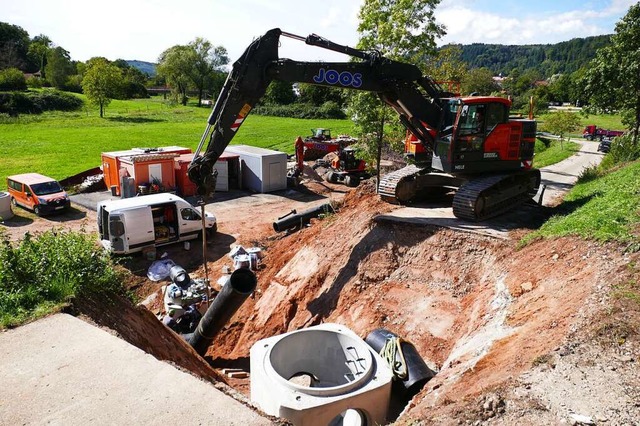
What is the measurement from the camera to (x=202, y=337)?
10102mm

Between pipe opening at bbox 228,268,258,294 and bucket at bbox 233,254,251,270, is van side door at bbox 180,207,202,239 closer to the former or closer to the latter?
bucket at bbox 233,254,251,270

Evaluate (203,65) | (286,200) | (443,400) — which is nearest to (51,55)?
(203,65)

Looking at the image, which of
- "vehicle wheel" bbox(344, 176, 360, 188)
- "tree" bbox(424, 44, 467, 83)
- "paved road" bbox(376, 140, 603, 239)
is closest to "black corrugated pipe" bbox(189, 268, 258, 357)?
"paved road" bbox(376, 140, 603, 239)

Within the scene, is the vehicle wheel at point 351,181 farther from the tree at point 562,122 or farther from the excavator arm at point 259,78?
the excavator arm at point 259,78

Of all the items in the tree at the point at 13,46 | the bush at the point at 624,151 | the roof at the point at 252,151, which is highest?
the tree at the point at 13,46

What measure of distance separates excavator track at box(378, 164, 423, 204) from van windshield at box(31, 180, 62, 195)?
50.2 ft

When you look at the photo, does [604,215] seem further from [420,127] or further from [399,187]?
[399,187]

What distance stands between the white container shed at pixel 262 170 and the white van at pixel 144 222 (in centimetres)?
837

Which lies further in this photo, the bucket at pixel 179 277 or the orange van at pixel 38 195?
the orange van at pixel 38 195

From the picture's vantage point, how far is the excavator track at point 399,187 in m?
13.6

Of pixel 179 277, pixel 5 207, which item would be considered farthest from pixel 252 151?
pixel 179 277

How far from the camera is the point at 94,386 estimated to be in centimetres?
548

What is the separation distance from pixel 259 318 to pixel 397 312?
3.65 m

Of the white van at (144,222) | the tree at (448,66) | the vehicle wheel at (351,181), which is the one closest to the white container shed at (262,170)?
the vehicle wheel at (351,181)
